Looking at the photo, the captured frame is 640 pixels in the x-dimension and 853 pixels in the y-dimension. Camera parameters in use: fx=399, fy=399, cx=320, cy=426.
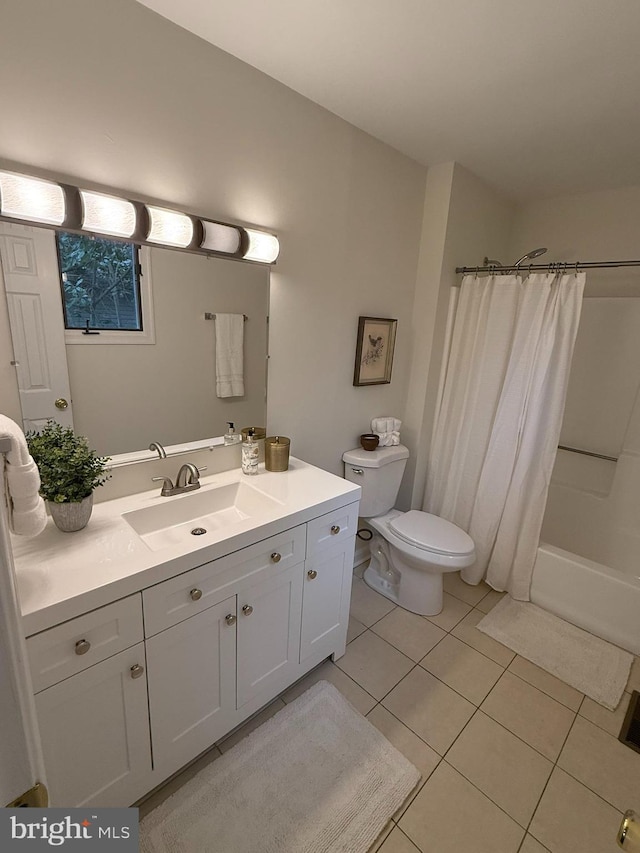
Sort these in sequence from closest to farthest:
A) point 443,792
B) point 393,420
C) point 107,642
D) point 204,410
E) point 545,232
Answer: point 107,642 → point 443,792 → point 204,410 → point 393,420 → point 545,232

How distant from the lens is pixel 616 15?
1.20 metres

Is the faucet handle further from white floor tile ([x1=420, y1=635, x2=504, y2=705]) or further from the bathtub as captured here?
the bathtub

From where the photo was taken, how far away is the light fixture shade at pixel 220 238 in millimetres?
1518

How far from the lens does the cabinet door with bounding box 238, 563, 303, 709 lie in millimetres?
1415

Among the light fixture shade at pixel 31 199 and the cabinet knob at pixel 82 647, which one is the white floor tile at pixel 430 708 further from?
the light fixture shade at pixel 31 199

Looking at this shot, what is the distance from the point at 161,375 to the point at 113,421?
0.24 metres

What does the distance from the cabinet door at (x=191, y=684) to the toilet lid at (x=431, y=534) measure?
1.12 m

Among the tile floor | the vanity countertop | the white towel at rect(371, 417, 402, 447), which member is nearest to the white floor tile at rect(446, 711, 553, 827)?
Answer: the tile floor

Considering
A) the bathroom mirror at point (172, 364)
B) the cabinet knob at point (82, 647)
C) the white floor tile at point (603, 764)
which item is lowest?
the white floor tile at point (603, 764)

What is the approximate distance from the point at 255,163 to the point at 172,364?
2.91 ft

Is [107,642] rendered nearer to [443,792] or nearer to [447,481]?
[443,792]

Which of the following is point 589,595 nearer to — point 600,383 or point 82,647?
point 600,383

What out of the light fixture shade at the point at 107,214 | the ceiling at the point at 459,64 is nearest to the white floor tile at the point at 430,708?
the light fixture shade at the point at 107,214

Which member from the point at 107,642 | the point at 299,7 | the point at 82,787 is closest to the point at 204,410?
the point at 107,642
